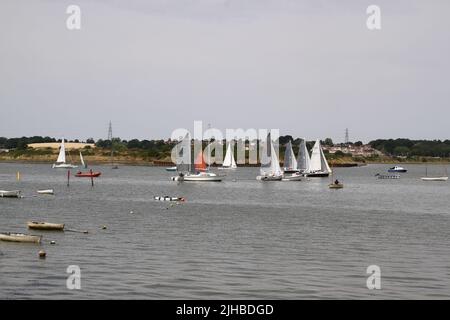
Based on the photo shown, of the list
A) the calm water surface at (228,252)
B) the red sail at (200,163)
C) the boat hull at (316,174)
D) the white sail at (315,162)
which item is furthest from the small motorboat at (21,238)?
the white sail at (315,162)

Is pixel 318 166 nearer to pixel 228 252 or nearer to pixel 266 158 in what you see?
pixel 266 158

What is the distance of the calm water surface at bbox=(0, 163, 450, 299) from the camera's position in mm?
40781

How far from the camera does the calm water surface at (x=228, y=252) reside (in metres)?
40.8

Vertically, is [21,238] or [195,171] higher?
[195,171]

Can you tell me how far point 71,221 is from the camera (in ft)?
236

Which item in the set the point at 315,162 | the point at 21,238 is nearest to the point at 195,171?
the point at 315,162

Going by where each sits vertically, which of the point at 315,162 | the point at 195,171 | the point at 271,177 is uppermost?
the point at 315,162

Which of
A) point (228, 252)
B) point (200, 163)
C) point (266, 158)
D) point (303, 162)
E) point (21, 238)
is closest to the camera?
point (228, 252)

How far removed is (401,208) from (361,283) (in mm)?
54544

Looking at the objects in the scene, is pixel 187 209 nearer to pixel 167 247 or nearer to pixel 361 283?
pixel 167 247

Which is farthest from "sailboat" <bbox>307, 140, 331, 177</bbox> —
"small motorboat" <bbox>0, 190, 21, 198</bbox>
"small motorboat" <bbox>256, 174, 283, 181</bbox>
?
"small motorboat" <bbox>0, 190, 21, 198</bbox>

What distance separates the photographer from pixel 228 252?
5266 cm

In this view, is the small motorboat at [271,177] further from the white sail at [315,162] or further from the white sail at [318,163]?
the white sail at [318,163]
